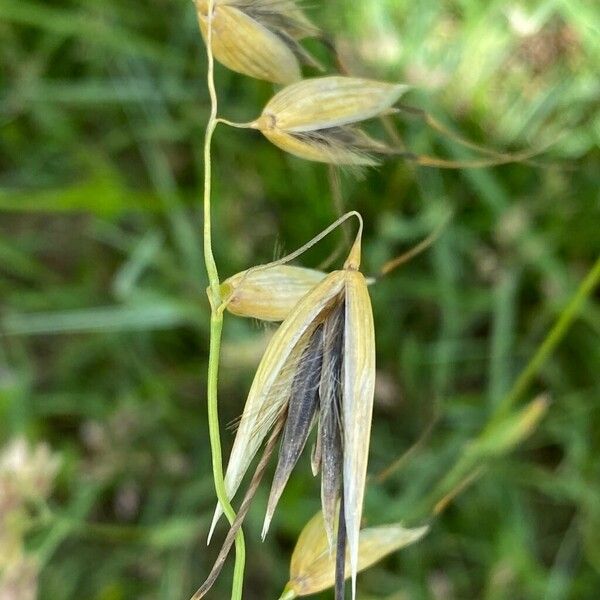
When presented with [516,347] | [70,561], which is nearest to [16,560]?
[70,561]

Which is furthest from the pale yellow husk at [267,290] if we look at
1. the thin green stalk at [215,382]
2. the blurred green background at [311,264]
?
the blurred green background at [311,264]

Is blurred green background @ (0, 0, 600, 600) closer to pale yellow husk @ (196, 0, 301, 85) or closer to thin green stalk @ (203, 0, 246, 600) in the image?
pale yellow husk @ (196, 0, 301, 85)

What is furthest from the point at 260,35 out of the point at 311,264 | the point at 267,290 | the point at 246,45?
the point at 311,264

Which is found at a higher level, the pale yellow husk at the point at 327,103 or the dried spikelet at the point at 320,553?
the pale yellow husk at the point at 327,103

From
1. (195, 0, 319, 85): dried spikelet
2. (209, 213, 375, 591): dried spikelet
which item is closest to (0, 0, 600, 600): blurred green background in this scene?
(195, 0, 319, 85): dried spikelet

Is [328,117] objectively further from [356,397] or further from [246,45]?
[356,397]

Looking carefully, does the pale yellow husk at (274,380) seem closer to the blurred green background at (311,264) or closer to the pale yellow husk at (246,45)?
the pale yellow husk at (246,45)

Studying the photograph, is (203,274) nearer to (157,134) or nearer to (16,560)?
(157,134)
